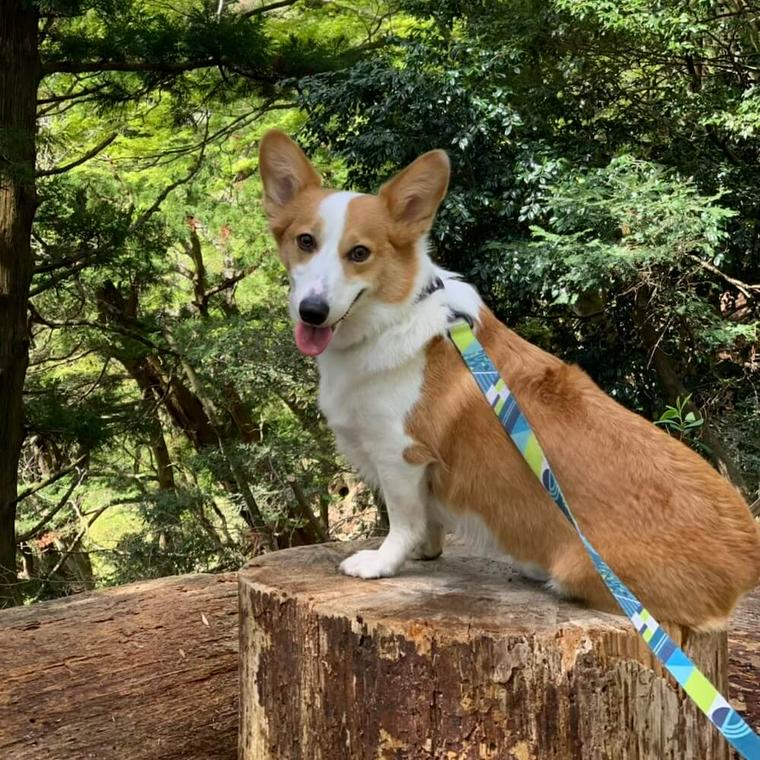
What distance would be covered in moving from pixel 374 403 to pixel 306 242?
59 cm

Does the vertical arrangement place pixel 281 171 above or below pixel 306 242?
above

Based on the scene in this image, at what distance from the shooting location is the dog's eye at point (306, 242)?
272 cm

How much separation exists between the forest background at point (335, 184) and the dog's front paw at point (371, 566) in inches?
193

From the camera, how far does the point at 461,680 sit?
7.46 ft

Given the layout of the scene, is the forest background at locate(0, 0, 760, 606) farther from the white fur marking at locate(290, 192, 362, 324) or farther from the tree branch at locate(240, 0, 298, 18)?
the white fur marking at locate(290, 192, 362, 324)

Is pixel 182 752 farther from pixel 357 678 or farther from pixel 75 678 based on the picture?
pixel 357 678

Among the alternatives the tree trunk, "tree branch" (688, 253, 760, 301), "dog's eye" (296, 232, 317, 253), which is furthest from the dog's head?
"tree branch" (688, 253, 760, 301)

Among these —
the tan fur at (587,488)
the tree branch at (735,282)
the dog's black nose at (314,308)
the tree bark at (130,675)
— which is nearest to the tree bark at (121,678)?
the tree bark at (130,675)

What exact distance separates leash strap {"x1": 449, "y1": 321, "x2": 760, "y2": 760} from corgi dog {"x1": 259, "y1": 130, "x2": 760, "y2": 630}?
0.22 ft

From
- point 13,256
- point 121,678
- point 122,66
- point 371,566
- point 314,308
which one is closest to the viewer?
point 314,308

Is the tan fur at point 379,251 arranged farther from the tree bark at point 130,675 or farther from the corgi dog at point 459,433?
the tree bark at point 130,675

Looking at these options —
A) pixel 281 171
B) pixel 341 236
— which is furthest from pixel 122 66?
pixel 341 236

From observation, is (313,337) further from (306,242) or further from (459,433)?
(459,433)

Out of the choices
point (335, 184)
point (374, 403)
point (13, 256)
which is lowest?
point (374, 403)
